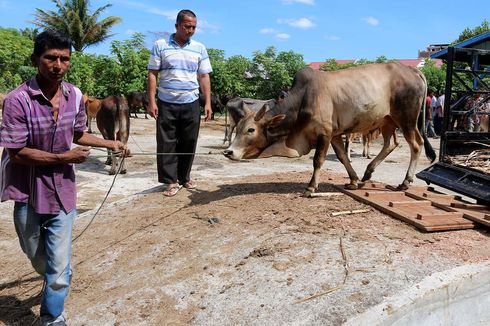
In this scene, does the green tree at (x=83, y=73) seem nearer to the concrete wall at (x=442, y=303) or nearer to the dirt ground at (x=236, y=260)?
the dirt ground at (x=236, y=260)

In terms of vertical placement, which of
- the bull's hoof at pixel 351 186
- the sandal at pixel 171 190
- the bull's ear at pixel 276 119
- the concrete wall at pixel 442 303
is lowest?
the concrete wall at pixel 442 303

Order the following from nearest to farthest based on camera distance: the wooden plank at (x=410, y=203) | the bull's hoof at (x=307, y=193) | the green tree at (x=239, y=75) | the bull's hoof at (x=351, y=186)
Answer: the wooden plank at (x=410, y=203) → the bull's hoof at (x=307, y=193) → the bull's hoof at (x=351, y=186) → the green tree at (x=239, y=75)

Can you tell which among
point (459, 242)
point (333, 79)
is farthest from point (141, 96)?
point (459, 242)

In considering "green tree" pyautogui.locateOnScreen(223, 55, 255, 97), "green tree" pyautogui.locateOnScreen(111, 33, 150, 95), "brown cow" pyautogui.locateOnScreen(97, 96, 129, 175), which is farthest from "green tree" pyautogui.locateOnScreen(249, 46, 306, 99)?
"brown cow" pyautogui.locateOnScreen(97, 96, 129, 175)

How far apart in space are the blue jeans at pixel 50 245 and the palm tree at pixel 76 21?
130ft

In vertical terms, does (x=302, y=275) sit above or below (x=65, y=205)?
below

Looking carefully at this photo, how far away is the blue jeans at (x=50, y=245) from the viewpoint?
3.13 metres

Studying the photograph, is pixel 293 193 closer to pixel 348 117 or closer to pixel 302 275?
pixel 348 117

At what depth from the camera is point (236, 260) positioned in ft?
13.4

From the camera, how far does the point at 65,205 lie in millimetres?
3164

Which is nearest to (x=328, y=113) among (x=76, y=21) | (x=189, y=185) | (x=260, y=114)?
(x=260, y=114)

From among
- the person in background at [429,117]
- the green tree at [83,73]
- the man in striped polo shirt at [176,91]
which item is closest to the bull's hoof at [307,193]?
the man in striped polo shirt at [176,91]

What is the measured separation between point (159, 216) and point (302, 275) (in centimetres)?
221

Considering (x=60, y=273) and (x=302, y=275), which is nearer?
(x=60, y=273)
